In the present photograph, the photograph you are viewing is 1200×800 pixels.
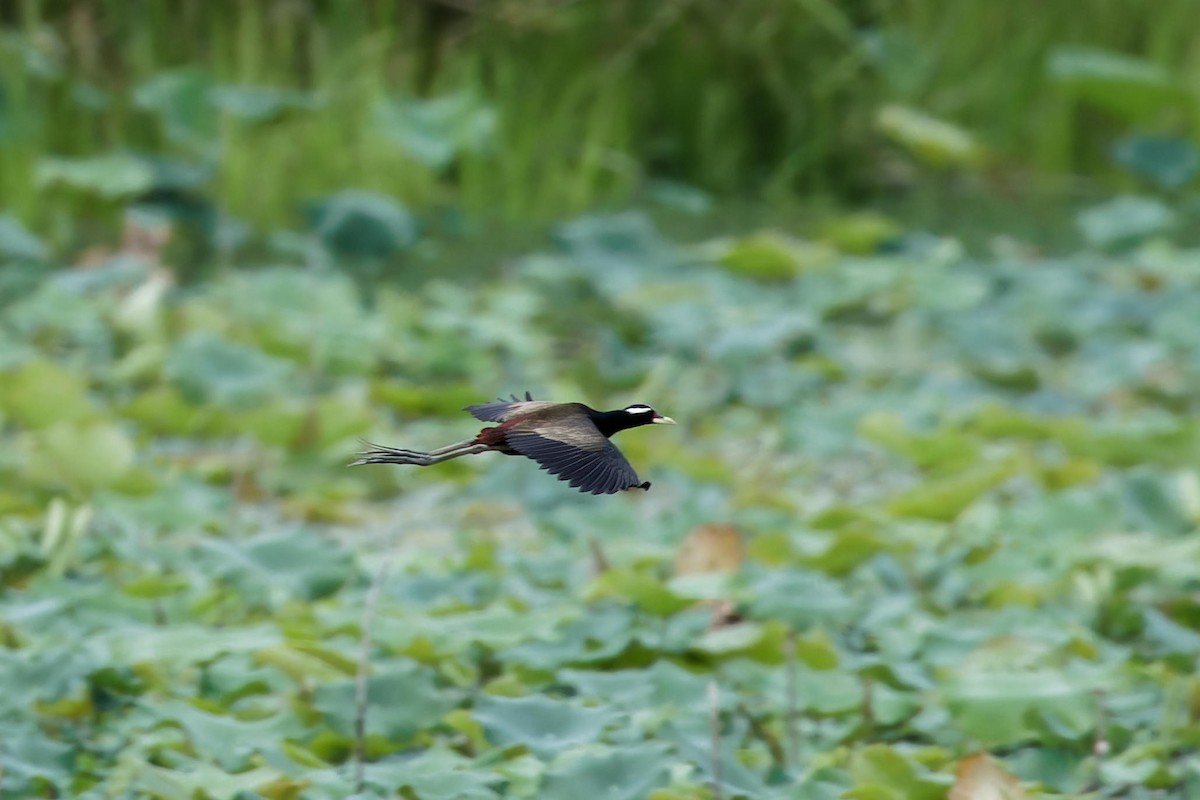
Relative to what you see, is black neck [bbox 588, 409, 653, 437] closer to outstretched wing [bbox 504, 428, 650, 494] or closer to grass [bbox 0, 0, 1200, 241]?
outstretched wing [bbox 504, 428, 650, 494]

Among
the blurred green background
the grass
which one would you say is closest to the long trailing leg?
the blurred green background

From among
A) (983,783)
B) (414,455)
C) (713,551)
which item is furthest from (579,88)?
(414,455)

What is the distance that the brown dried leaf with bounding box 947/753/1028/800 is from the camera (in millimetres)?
1720

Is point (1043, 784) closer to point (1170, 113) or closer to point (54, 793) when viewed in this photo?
point (54, 793)

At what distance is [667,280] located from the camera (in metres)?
4.16

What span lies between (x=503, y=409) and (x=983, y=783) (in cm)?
70

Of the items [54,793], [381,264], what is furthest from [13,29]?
[54,793]

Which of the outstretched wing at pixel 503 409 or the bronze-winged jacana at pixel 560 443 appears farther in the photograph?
the outstretched wing at pixel 503 409

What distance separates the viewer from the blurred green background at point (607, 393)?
198cm

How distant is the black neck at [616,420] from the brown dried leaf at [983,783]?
2.25ft

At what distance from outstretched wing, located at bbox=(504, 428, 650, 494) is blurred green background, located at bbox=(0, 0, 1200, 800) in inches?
24.1

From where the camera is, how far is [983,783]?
68.0 inches

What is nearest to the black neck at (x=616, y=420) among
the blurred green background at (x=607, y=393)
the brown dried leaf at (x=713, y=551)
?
the blurred green background at (x=607, y=393)

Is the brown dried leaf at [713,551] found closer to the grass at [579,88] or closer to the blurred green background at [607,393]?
the blurred green background at [607,393]
